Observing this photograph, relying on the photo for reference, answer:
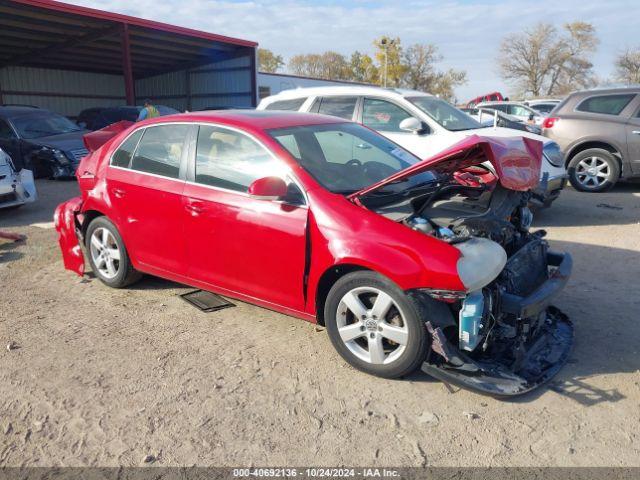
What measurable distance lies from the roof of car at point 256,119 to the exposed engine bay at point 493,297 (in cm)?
110

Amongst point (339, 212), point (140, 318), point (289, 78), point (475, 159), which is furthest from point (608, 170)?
point (289, 78)

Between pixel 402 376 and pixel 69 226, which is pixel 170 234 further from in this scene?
pixel 402 376

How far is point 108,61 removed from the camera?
84.1 feet

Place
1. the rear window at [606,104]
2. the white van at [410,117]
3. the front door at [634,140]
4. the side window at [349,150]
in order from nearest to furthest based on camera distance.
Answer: the side window at [349,150], the white van at [410,117], the front door at [634,140], the rear window at [606,104]

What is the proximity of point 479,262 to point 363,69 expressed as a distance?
70.6 metres

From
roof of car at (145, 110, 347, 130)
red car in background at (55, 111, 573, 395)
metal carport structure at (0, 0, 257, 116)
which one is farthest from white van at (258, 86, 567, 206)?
metal carport structure at (0, 0, 257, 116)

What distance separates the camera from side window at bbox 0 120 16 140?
12594 mm

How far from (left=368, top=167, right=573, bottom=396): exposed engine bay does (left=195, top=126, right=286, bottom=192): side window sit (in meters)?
0.86

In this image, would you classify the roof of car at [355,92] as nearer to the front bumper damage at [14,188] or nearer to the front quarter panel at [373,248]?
the front bumper damage at [14,188]

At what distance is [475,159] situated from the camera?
3.65m

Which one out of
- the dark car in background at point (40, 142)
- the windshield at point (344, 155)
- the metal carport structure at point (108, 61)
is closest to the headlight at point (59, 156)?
the dark car in background at point (40, 142)

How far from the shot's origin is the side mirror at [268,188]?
140 inches

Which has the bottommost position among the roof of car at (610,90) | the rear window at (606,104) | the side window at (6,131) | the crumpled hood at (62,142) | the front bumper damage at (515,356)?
the front bumper damage at (515,356)

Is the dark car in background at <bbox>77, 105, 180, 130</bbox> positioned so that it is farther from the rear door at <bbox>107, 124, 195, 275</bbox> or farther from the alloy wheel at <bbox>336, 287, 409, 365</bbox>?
the alloy wheel at <bbox>336, 287, 409, 365</bbox>
